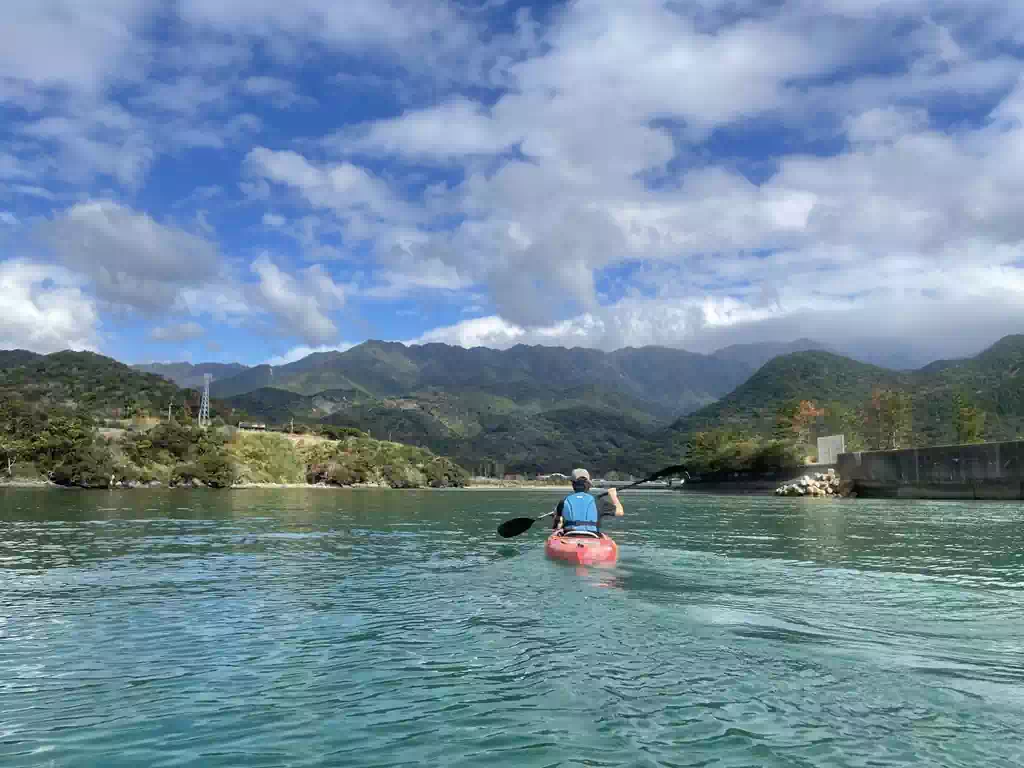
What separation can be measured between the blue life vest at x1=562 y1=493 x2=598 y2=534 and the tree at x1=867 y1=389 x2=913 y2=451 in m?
122

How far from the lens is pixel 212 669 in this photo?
1019 centimetres

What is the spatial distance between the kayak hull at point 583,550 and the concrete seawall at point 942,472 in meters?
62.2

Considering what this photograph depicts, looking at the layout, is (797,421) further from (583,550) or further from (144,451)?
(583,550)

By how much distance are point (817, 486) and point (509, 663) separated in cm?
10159

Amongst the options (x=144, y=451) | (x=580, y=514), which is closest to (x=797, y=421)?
(x=144, y=451)

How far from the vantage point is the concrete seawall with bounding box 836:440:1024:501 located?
226 feet

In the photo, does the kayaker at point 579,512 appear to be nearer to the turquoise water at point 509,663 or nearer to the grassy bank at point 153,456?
the turquoise water at point 509,663

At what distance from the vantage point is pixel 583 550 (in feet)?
71.3

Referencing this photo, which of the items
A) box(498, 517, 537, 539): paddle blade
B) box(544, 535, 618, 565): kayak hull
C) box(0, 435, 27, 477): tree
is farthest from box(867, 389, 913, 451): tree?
box(0, 435, 27, 477): tree

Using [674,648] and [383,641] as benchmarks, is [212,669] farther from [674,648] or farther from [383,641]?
[674,648]

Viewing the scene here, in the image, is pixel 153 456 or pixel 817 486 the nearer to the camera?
pixel 817 486

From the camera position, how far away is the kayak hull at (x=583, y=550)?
2166 centimetres

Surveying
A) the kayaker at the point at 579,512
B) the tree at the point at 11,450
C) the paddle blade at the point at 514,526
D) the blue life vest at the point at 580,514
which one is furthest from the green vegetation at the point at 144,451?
the blue life vest at the point at 580,514

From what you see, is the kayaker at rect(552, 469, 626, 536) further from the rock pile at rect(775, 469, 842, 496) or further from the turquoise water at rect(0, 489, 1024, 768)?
the rock pile at rect(775, 469, 842, 496)
